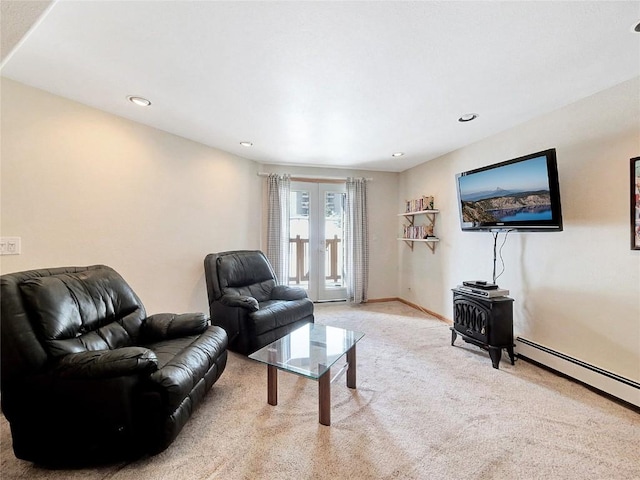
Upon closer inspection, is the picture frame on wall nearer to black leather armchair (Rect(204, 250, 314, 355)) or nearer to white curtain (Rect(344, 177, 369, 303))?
black leather armchair (Rect(204, 250, 314, 355))

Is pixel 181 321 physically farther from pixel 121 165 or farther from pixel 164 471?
pixel 121 165

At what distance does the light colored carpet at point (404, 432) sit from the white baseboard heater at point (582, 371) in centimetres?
8

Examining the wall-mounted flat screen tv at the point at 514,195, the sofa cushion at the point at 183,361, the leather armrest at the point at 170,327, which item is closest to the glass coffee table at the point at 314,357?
the sofa cushion at the point at 183,361

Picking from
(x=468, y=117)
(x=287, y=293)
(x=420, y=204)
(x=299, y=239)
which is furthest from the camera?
(x=299, y=239)

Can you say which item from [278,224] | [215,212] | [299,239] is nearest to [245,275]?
[215,212]

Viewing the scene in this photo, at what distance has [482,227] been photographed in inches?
117

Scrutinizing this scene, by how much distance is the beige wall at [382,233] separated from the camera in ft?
16.2

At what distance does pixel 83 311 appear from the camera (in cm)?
181

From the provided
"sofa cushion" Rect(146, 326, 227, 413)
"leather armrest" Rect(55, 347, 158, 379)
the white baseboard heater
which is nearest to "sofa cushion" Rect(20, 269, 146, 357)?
"leather armrest" Rect(55, 347, 158, 379)

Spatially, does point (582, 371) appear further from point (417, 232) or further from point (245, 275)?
point (245, 275)

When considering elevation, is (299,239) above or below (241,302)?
above

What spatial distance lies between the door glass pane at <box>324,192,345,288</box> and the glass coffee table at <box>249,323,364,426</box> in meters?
2.34

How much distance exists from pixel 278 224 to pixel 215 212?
0.99 m

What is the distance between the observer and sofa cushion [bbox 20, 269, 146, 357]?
157 cm
